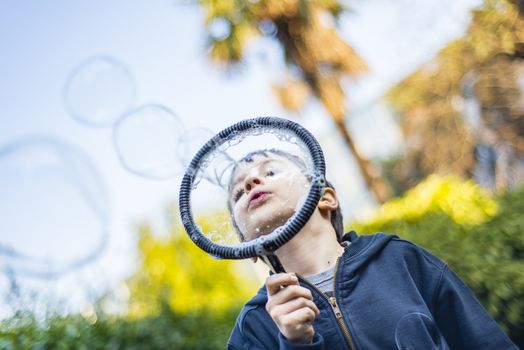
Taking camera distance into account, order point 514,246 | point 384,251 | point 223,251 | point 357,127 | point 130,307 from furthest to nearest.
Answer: point 357,127 → point 130,307 → point 514,246 → point 384,251 → point 223,251

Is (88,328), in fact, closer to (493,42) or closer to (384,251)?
(384,251)

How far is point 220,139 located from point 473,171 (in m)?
13.4

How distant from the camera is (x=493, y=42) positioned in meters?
5.61

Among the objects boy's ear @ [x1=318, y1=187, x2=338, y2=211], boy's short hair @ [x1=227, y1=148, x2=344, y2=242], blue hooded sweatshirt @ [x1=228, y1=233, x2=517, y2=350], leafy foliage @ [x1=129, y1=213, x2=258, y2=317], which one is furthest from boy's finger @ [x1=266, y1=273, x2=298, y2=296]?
leafy foliage @ [x1=129, y1=213, x2=258, y2=317]

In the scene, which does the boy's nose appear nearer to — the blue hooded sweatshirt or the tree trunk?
the blue hooded sweatshirt

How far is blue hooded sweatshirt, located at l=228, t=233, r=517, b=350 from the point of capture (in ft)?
5.19

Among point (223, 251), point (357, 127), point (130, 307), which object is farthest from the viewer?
point (357, 127)

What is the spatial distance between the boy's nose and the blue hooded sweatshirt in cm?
37

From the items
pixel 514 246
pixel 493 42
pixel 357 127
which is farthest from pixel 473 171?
pixel 514 246

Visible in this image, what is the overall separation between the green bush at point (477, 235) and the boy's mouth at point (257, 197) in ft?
10.7

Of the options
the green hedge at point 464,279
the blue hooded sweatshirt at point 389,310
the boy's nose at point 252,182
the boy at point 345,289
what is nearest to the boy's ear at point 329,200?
the boy at point 345,289

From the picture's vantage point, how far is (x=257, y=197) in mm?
1714

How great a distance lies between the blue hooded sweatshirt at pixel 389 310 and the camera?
1583 mm

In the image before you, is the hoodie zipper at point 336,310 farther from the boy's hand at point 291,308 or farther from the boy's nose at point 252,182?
the boy's nose at point 252,182
